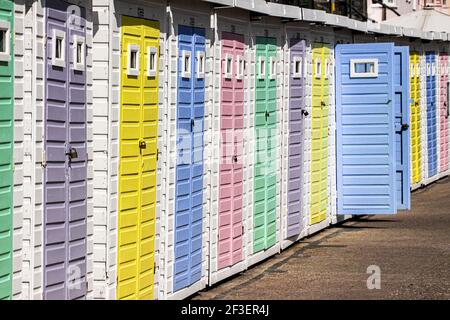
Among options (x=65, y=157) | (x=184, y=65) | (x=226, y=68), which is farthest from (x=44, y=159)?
(x=226, y=68)

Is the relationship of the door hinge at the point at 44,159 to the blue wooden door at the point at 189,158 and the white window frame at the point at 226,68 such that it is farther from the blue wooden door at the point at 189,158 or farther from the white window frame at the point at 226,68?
the white window frame at the point at 226,68

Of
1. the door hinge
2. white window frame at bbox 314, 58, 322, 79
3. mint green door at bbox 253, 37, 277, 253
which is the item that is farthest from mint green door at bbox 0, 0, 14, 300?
white window frame at bbox 314, 58, 322, 79

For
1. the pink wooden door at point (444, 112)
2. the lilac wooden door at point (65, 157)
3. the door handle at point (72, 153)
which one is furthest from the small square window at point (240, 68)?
the pink wooden door at point (444, 112)

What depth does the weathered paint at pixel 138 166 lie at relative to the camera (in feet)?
31.6

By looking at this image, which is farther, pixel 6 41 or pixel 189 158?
pixel 189 158

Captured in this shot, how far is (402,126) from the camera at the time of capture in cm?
1842

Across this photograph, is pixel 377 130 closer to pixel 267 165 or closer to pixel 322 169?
pixel 322 169

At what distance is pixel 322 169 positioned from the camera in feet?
56.7

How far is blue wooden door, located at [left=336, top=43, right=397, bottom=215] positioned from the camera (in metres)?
17.8

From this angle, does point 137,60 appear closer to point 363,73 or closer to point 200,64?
point 200,64

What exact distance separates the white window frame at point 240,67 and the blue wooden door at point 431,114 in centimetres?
1151

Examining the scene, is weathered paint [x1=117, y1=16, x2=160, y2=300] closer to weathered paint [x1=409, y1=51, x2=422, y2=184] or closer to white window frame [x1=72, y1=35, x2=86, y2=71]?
white window frame [x1=72, y1=35, x2=86, y2=71]

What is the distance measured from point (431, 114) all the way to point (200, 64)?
13.5 m

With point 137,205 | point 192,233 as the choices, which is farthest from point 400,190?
point 137,205
